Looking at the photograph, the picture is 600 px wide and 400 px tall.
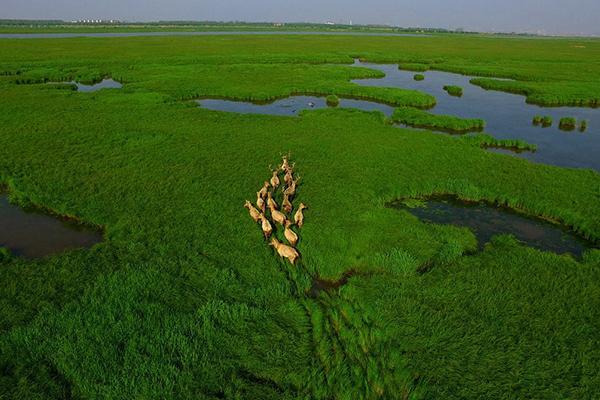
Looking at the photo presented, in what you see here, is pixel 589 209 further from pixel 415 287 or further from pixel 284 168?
pixel 284 168

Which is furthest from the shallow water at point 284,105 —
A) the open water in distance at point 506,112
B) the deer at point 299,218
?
the deer at point 299,218

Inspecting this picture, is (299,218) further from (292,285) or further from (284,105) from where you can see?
(284,105)

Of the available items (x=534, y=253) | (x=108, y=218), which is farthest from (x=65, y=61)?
(x=534, y=253)

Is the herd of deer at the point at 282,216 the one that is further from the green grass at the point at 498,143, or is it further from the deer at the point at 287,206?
the green grass at the point at 498,143

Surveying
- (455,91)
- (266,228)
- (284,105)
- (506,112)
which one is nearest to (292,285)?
(266,228)

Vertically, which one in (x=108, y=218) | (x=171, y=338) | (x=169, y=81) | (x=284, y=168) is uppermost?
(x=169, y=81)

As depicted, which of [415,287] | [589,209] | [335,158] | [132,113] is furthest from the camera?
[132,113]

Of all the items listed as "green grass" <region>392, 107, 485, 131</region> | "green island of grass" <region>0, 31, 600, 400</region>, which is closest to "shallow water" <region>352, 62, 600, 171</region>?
"green grass" <region>392, 107, 485, 131</region>

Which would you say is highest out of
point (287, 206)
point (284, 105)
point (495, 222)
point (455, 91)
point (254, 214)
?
point (455, 91)
